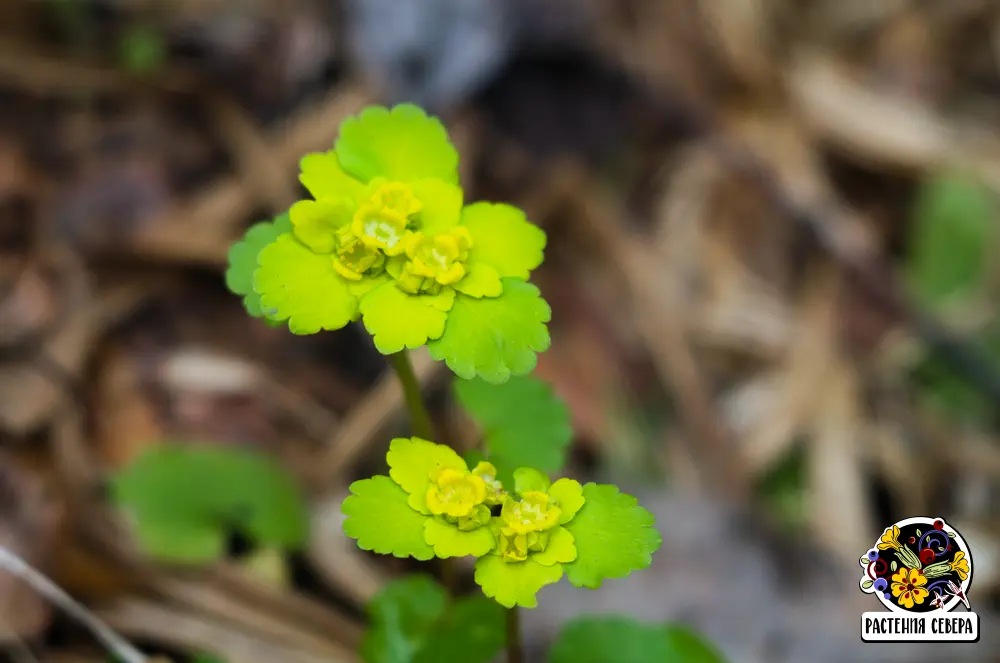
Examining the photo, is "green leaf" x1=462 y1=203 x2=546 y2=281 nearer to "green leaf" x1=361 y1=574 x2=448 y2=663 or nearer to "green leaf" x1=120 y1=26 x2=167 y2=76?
"green leaf" x1=361 y1=574 x2=448 y2=663

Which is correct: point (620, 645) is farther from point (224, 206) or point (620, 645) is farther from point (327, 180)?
point (224, 206)

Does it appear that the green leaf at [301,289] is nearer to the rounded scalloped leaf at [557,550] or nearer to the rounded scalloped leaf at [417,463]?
the rounded scalloped leaf at [417,463]

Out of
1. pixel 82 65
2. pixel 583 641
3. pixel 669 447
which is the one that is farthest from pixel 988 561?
pixel 82 65

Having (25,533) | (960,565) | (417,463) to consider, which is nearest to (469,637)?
(417,463)

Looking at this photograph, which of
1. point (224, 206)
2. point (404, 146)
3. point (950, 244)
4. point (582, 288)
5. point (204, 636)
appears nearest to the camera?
point (404, 146)

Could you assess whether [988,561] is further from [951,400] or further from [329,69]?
[329,69]
